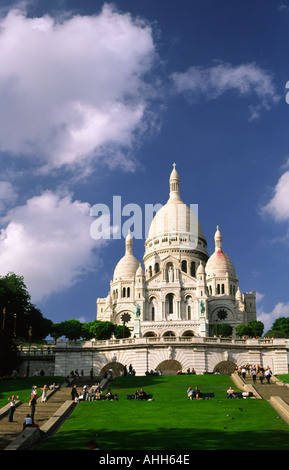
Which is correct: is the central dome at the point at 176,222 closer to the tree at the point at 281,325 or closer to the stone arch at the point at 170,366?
the tree at the point at 281,325

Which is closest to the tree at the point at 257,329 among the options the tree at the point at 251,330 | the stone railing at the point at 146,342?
the tree at the point at 251,330

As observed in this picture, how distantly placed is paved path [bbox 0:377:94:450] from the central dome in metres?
84.0

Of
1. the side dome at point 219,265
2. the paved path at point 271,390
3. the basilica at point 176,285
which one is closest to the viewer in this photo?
the paved path at point 271,390

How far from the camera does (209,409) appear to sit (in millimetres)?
27594

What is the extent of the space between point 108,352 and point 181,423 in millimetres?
30332

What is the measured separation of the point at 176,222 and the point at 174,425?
99855 mm

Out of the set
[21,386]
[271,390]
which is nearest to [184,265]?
[21,386]

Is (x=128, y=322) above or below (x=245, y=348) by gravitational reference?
above

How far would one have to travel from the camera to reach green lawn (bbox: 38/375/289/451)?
19531mm

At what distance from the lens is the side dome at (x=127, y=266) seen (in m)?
117

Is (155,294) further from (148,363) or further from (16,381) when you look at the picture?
(16,381)

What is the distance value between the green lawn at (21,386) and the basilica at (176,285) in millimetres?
47417

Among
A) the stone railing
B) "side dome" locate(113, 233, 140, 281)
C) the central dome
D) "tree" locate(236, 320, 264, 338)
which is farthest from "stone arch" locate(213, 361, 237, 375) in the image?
the central dome

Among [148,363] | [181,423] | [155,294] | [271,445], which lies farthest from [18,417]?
[155,294]
